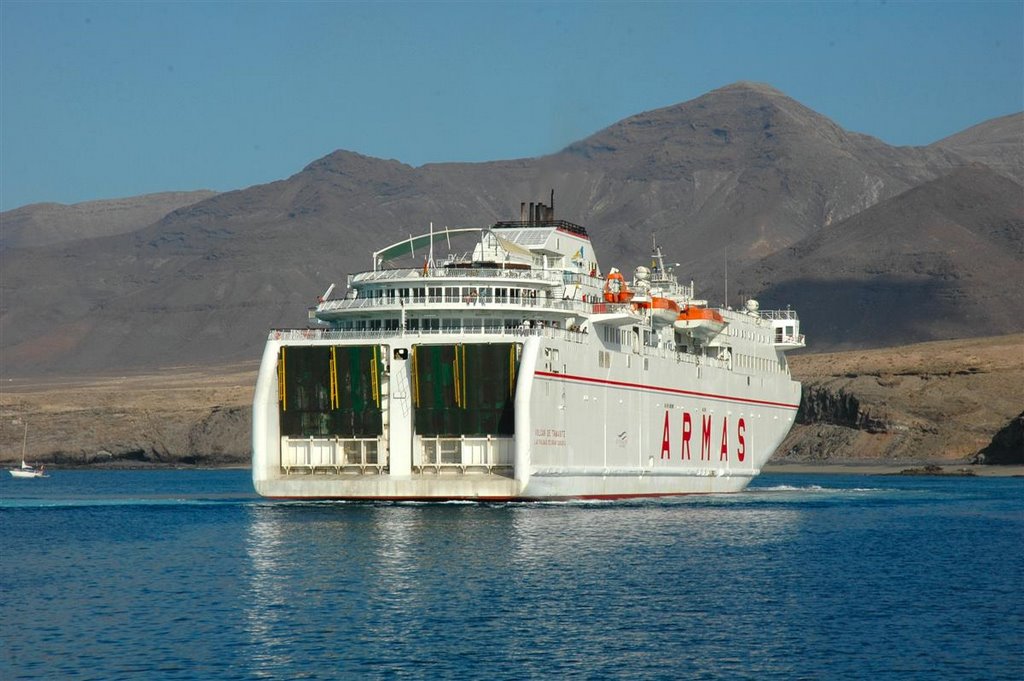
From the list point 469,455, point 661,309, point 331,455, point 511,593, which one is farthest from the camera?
point 661,309

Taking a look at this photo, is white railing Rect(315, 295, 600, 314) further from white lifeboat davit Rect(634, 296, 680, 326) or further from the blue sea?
the blue sea

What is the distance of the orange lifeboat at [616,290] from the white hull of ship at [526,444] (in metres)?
2.10

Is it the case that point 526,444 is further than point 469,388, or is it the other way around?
point 469,388

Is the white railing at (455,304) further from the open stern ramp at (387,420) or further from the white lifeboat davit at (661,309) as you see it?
the white lifeboat davit at (661,309)

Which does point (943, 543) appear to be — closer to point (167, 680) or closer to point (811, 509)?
point (811, 509)

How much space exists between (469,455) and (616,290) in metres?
12.3

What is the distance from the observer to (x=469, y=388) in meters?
55.5

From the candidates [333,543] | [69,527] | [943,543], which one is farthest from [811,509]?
[69,527]

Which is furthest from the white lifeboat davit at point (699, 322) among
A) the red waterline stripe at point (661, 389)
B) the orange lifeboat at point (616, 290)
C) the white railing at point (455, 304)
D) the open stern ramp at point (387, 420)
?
the open stern ramp at point (387, 420)

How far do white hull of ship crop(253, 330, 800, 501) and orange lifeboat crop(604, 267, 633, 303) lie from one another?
2100 millimetres

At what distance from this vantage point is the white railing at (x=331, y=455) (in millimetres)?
56906

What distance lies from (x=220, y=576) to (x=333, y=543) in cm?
583

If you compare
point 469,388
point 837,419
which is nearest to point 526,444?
point 469,388

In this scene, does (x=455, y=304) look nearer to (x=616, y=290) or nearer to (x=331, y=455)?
(x=331, y=455)
